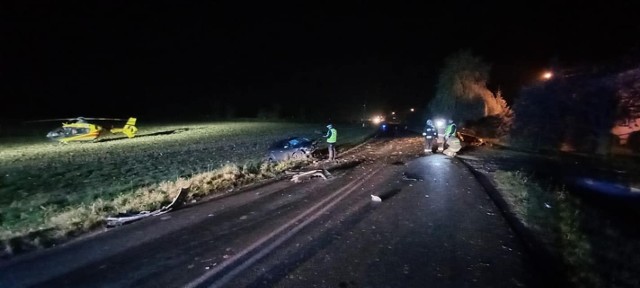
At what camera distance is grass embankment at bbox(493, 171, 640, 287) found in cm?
703

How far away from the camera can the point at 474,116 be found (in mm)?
47750

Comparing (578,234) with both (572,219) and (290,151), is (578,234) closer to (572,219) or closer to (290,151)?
(572,219)

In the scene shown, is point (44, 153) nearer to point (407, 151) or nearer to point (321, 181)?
point (321, 181)

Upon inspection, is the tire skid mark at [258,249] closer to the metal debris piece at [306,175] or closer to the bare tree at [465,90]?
the metal debris piece at [306,175]

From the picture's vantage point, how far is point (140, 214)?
966 cm

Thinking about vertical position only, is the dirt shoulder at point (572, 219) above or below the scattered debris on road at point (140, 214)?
below

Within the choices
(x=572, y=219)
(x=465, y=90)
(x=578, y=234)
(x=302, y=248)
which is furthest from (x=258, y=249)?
(x=465, y=90)

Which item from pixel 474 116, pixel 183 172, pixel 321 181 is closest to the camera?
pixel 321 181

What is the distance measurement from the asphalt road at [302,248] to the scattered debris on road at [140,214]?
25 centimetres

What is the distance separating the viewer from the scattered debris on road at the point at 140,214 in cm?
905

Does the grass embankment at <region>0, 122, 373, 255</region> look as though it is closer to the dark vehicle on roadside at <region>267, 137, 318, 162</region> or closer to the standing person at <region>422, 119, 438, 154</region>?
the dark vehicle on roadside at <region>267, 137, 318, 162</region>

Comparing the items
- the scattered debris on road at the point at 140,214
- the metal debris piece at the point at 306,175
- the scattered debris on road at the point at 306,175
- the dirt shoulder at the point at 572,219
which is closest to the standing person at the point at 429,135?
the dirt shoulder at the point at 572,219

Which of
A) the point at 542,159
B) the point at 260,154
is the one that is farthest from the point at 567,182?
the point at 260,154

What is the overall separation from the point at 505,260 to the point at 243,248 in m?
4.81
